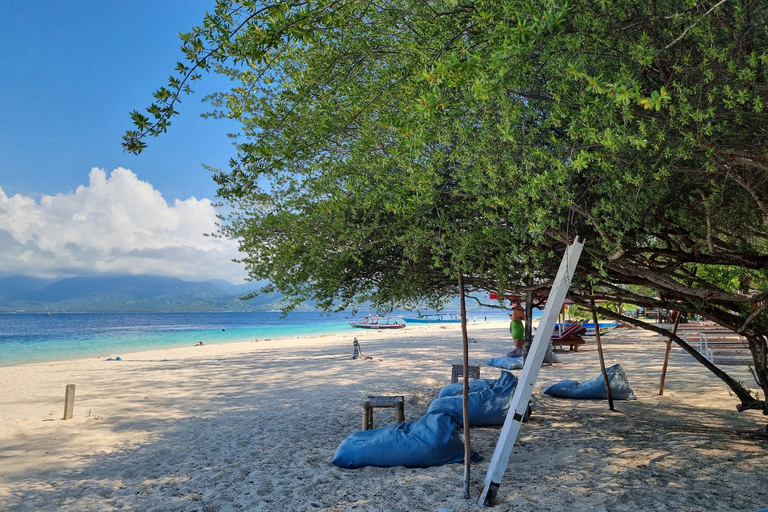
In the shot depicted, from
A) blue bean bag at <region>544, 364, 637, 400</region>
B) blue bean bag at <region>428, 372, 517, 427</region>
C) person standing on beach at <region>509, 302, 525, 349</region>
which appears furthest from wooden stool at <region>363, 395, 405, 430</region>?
person standing on beach at <region>509, 302, 525, 349</region>

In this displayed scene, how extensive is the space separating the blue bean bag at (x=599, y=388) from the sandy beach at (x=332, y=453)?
14.8 inches

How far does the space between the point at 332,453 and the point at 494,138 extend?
5129mm

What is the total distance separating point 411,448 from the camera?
6344 millimetres

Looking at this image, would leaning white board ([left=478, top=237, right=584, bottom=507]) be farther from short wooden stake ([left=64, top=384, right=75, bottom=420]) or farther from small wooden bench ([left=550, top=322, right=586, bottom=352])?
small wooden bench ([left=550, top=322, right=586, bottom=352])

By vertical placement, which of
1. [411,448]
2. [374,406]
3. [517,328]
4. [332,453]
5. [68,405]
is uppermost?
[517,328]

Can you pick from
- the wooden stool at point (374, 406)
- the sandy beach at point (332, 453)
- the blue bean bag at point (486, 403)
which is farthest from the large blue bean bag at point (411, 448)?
the blue bean bag at point (486, 403)

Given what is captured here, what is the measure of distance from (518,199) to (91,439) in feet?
27.9

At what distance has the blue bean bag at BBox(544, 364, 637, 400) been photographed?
1030 cm

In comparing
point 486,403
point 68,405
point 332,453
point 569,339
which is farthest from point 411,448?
point 569,339

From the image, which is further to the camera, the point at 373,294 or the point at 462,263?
the point at 373,294

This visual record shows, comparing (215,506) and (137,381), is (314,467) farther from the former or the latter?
(137,381)

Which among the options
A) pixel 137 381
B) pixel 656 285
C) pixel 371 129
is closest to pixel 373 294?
pixel 371 129

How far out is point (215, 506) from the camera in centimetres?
538

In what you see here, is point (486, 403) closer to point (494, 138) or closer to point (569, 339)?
point (494, 138)
